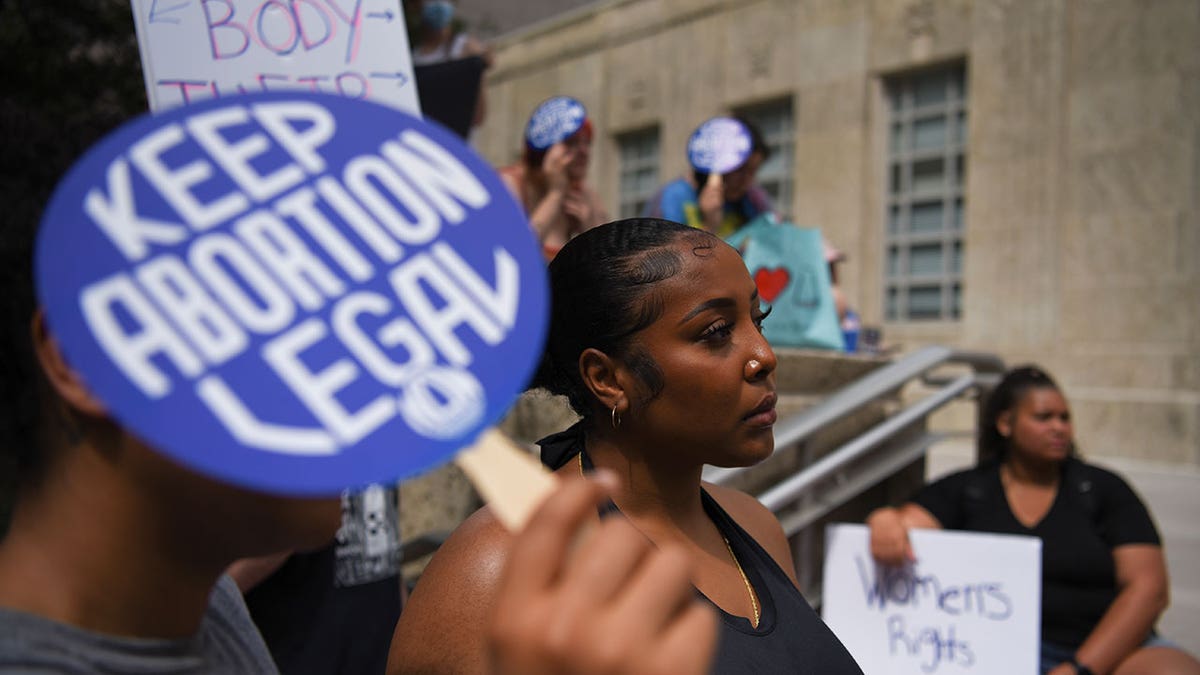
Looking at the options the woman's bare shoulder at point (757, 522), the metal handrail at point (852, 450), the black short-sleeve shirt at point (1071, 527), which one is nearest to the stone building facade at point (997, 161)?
the metal handrail at point (852, 450)

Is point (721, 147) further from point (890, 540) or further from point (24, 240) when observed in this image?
point (24, 240)

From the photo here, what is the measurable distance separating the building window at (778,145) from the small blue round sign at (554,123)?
31.8 feet

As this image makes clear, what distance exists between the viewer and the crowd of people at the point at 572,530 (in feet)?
2.51

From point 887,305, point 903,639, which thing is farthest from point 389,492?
point 887,305

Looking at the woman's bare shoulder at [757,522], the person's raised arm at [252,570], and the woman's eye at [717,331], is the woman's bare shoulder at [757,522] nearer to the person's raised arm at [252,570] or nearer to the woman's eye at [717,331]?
the woman's eye at [717,331]

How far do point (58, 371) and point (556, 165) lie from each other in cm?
346

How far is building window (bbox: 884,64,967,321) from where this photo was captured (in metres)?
12.3

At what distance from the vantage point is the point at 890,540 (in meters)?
3.13

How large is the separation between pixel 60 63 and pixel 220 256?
7.68 m

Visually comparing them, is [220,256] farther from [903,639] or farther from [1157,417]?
[1157,417]

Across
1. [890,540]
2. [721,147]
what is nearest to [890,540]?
[890,540]

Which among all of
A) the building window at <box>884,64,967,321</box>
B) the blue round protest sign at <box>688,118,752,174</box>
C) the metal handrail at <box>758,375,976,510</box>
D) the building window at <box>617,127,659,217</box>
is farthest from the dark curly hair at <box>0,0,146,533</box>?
the building window at <box>617,127,659,217</box>

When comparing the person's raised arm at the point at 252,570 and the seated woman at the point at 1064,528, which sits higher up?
the person's raised arm at the point at 252,570

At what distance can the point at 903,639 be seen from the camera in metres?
3.10
